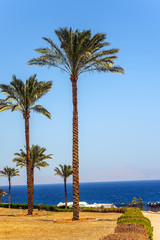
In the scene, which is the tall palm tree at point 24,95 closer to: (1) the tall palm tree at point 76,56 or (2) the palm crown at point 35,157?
(1) the tall palm tree at point 76,56

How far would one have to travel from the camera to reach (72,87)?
2558 centimetres

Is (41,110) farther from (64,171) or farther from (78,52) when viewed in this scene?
(64,171)

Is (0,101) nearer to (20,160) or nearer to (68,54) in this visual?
(68,54)

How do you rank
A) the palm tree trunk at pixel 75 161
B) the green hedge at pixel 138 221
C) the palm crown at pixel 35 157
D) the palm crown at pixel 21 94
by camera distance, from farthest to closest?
the palm crown at pixel 35 157 → the palm crown at pixel 21 94 → the palm tree trunk at pixel 75 161 → the green hedge at pixel 138 221

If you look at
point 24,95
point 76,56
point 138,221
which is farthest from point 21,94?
point 138,221

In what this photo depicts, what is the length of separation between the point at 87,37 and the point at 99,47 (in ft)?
5.18

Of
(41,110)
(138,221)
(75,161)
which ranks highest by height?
(41,110)

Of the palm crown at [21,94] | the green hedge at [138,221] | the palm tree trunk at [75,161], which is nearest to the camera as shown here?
the green hedge at [138,221]

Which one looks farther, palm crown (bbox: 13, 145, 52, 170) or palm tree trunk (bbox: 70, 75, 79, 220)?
palm crown (bbox: 13, 145, 52, 170)

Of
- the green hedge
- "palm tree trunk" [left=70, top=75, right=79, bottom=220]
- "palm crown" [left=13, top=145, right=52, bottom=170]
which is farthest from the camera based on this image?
"palm crown" [left=13, top=145, right=52, bottom=170]

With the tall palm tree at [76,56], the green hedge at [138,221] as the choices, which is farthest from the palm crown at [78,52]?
the green hedge at [138,221]

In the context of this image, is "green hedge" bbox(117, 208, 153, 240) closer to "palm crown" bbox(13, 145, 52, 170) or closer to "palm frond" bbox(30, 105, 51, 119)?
"palm frond" bbox(30, 105, 51, 119)

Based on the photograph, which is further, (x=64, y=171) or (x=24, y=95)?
(x=64, y=171)

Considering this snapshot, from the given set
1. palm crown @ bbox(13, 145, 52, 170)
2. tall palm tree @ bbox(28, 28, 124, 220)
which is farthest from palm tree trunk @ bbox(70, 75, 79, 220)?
palm crown @ bbox(13, 145, 52, 170)
